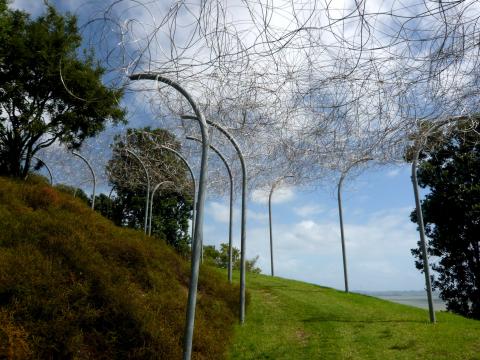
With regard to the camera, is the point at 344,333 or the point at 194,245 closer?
the point at 194,245

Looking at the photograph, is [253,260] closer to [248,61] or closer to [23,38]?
[23,38]

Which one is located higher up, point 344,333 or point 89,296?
point 89,296

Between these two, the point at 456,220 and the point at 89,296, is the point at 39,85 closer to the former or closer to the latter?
the point at 89,296

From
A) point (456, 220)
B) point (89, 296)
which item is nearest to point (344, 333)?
point (89, 296)

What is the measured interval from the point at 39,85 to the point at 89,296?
15.2 metres

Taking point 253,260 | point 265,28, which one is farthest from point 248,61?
point 253,260

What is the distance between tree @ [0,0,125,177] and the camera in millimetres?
20609

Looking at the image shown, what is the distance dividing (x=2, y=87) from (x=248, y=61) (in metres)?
18.2

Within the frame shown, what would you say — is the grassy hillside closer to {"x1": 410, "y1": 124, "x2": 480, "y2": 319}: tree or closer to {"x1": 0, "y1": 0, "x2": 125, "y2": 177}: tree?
{"x1": 0, "y1": 0, "x2": 125, "y2": 177}: tree

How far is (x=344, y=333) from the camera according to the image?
40.4ft

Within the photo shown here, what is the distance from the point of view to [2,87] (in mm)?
20422

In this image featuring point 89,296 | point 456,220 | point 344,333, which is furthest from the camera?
point 456,220

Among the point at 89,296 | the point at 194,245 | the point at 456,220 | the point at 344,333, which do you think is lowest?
the point at 344,333

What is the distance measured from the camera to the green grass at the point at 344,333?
1045cm
